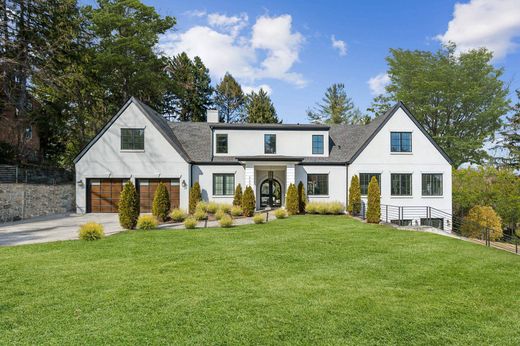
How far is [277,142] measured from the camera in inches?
860

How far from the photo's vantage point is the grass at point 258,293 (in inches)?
172

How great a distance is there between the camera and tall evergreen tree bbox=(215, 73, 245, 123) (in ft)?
166

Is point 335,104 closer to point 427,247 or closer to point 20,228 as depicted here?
point 427,247

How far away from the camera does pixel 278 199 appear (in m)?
25.2

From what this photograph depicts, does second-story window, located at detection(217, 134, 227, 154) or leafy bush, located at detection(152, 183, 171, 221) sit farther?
second-story window, located at detection(217, 134, 227, 154)

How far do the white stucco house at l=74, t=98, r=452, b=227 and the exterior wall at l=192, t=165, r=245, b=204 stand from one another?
0.23 ft

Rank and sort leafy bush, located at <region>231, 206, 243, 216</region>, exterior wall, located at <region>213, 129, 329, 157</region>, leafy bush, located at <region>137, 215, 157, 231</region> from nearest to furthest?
leafy bush, located at <region>137, 215, 157, 231</region>
leafy bush, located at <region>231, 206, 243, 216</region>
exterior wall, located at <region>213, 129, 329, 157</region>

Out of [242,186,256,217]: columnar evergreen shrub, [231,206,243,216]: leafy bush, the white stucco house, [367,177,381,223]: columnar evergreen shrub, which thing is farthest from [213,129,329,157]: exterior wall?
[367,177,381,223]: columnar evergreen shrub

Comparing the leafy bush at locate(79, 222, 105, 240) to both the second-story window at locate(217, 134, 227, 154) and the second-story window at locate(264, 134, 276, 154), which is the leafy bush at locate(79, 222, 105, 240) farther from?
the second-story window at locate(264, 134, 276, 154)

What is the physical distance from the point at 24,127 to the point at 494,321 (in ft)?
98.4

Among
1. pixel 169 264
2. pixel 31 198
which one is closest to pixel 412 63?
pixel 169 264

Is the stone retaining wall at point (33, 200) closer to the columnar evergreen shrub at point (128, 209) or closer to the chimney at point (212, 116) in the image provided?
the columnar evergreen shrub at point (128, 209)

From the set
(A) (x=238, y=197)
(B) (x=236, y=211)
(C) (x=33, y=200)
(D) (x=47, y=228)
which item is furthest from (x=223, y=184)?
(C) (x=33, y=200)

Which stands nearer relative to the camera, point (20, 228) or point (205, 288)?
point (205, 288)
